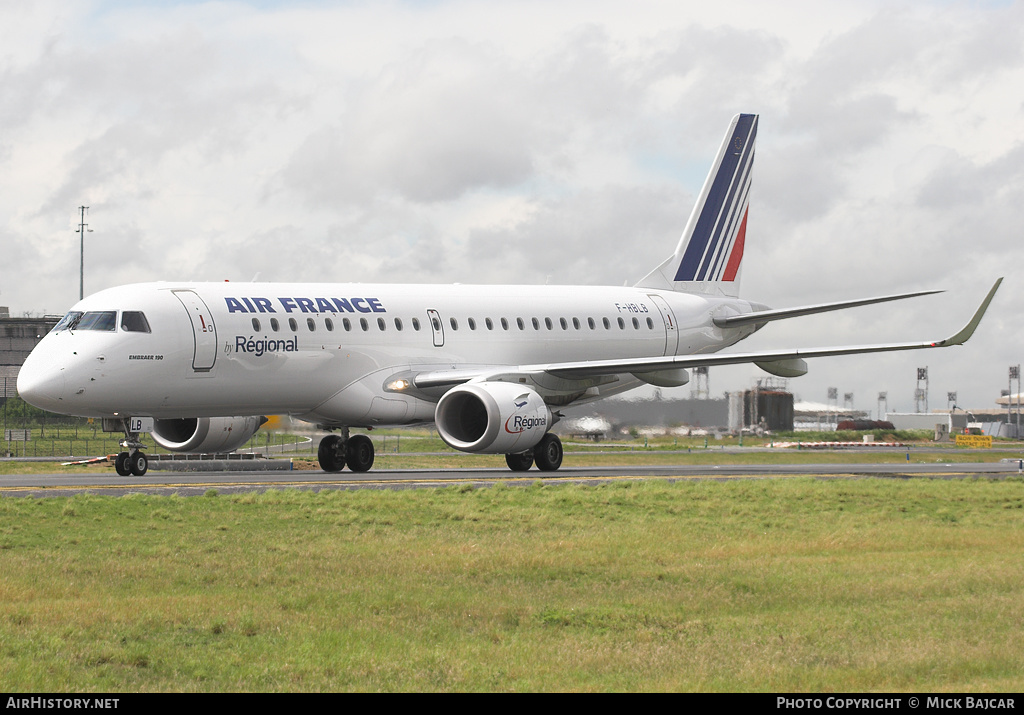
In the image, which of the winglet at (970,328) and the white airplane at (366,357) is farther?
the winglet at (970,328)

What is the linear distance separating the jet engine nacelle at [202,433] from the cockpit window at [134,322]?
488 centimetres

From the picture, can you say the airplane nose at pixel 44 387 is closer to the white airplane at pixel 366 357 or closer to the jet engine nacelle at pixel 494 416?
the white airplane at pixel 366 357

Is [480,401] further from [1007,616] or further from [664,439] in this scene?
[664,439]

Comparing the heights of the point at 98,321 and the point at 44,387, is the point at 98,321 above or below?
above

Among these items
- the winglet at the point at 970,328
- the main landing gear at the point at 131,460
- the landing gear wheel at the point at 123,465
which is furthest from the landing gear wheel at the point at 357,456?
the winglet at the point at 970,328

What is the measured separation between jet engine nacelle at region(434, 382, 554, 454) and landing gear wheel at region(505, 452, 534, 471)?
1.37 metres

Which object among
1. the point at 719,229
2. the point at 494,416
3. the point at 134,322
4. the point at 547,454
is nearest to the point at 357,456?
the point at 547,454

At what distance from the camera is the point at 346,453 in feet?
107

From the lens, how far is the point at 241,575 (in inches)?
503

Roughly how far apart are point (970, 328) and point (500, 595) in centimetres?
2037

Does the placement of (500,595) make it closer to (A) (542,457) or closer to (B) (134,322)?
(B) (134,322)

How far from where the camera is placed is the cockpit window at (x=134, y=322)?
84.9 ft

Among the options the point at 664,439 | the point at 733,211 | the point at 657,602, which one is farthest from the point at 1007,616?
the point at 664,439

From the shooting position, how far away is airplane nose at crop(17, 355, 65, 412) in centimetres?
2506
